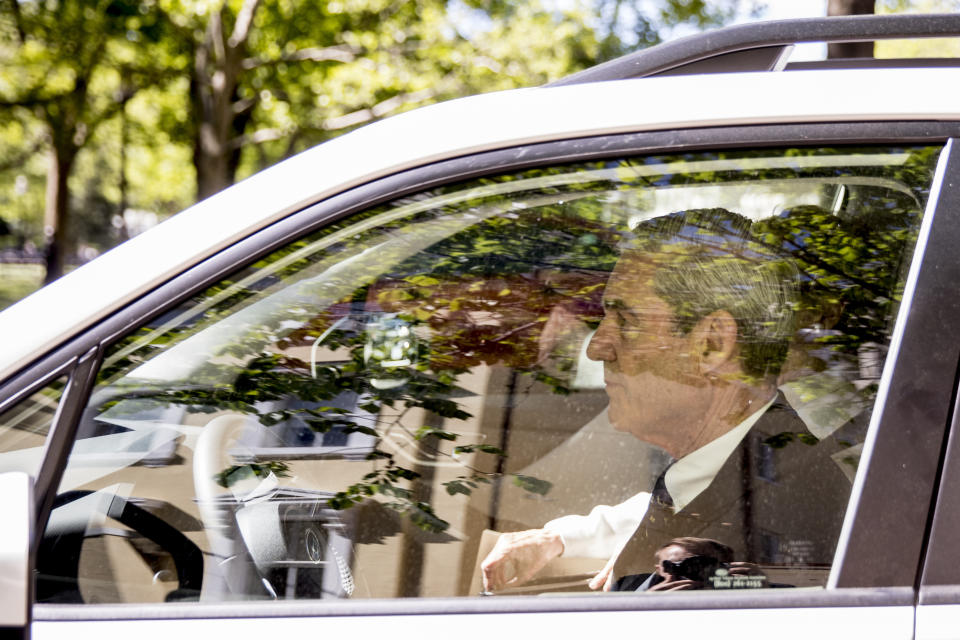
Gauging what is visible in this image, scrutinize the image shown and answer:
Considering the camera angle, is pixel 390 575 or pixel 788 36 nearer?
pixel 390 575

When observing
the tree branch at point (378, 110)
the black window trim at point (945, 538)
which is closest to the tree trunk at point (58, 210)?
the tree branch at point (378, 110)

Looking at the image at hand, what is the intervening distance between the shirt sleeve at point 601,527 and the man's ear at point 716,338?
0.78 ft

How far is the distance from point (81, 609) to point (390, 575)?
0.43 metres

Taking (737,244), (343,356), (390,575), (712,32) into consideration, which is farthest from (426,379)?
(712,32)

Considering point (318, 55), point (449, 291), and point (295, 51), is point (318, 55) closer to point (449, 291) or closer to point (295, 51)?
point (295, 51)

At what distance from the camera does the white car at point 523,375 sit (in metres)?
1.24

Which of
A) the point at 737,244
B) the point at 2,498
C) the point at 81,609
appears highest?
the point at 737,244

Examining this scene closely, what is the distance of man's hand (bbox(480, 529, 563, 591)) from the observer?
1.40 meters

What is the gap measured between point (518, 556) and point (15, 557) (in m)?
0.70

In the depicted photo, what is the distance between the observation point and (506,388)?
4.69ft

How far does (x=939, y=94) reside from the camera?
1.32 metres

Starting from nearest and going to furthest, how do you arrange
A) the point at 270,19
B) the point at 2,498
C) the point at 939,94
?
the point at 2,498 → the point at 939,94 → the point at 270,19

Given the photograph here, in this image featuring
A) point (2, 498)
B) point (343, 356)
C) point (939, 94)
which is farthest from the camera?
point (343, 356)

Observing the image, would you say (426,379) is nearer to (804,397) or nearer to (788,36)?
(804,397)
